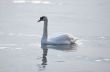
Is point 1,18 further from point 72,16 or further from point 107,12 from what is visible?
point 107,12

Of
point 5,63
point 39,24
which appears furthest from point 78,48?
point 39,24

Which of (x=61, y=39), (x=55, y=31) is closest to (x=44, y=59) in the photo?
(x=61, y=39)

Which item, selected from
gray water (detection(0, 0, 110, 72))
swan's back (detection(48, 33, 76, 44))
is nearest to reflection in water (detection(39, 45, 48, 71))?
gray water (detection(0, 0, 110, 72))

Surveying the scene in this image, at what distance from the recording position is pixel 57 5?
27609 millimetres

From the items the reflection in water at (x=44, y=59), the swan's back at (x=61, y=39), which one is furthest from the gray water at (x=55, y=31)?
the swan's back at (x=61, y=39)

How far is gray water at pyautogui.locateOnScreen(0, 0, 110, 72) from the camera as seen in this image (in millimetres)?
14109

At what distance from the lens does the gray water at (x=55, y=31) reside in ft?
46.3

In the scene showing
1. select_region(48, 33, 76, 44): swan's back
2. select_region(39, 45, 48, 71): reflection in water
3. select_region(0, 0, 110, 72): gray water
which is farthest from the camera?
select_region(48, 33, 76, 44): swan's back

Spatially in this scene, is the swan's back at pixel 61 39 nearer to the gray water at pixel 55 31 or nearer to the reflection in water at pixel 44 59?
the gray water at pixel 55 31

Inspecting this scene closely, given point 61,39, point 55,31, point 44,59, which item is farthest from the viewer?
point 55,31

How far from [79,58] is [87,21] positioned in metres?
7.60

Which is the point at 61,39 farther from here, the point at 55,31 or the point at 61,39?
the point at 55,31

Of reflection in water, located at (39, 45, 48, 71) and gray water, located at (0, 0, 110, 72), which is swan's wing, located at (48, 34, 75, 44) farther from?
reflection in water, located at (39, 45, 48, 71)

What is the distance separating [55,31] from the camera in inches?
776
